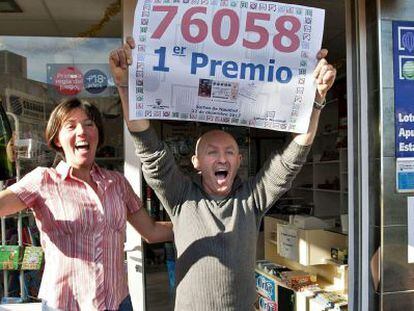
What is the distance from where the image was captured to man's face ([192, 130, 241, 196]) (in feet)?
5.32

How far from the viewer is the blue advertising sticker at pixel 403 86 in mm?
2680

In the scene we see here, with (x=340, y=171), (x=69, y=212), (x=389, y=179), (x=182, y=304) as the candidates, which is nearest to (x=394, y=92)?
(x=389, y=179)

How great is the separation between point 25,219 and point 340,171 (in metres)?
4.19

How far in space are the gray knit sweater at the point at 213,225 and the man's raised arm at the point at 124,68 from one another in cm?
3

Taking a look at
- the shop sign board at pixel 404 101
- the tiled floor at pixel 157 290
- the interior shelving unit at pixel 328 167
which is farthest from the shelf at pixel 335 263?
the interior shelving unit at pixel 328 167

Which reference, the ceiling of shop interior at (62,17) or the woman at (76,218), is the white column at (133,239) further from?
the woman at (76,218)

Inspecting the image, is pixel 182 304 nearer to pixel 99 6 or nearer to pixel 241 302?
pixel 241 302

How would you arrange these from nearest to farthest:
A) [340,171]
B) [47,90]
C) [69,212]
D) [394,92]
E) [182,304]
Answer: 1. [69,212]
2. [182,304]
3. [394,92]
4. [47,90]
5. [340,171]

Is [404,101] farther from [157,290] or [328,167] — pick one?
[328,167]

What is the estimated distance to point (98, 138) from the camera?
1607 millimetres

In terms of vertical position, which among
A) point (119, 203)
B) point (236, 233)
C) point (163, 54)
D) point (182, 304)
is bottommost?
point (182, 304)

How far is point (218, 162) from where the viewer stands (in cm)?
162

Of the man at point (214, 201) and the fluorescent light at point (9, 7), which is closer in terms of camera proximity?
the man at point (214, 201)

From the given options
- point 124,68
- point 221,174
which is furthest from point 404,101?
point 124,68
